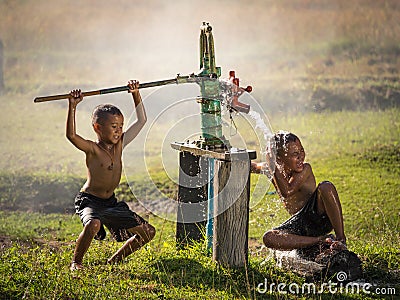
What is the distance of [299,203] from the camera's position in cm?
509

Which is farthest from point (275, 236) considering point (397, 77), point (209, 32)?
point (397, 77)

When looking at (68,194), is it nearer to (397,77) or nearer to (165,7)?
(165,7)

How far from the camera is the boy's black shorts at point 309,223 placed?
16.2 ft

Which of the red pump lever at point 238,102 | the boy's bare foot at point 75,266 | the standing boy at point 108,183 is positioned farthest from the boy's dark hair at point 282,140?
the boy's bare foot at point 75,266

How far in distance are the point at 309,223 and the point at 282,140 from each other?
62 centimetres

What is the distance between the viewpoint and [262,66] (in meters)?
11.3

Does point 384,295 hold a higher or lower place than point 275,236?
lower

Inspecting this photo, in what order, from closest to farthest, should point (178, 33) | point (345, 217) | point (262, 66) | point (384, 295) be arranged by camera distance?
point (384, 295) < point (345, 217) < point (178, 33) < point (262, 66)

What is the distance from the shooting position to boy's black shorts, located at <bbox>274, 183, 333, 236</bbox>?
4.93m

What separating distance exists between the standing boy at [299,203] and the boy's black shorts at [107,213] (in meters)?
0.97

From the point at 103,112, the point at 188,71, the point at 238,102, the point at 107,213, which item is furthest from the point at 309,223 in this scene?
the point at 188,71

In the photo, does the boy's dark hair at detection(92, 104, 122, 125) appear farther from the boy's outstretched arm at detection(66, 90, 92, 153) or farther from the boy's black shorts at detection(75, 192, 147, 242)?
the boy's black shorts at detection(75, 192, 147, 242)

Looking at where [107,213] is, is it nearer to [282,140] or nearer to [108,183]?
[108,183]

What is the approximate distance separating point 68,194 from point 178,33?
130 inches
